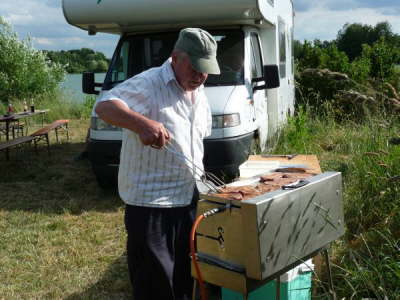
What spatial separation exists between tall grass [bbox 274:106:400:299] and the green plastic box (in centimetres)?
23

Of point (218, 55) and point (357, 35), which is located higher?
point (357, 35)

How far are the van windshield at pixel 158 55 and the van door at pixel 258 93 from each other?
227 mm

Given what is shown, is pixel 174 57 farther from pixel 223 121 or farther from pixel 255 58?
pixel 255 58

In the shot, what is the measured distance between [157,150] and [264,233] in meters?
0.78

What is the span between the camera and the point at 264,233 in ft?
6.20

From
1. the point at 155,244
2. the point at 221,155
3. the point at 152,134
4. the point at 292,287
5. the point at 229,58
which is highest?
the point at 229,58

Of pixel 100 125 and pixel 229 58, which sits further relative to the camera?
pixel 229 58

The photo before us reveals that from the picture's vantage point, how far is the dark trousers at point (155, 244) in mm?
2451

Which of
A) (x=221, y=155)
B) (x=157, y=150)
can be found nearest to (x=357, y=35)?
(x=221, y=155)

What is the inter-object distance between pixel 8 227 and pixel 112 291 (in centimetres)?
205

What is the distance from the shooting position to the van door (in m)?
5.80

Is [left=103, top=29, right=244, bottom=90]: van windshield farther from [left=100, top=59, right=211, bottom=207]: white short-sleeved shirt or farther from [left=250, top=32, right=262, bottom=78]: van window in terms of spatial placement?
[left=100, top=59, right=211, bottom=207]: white short-sleeved shirt

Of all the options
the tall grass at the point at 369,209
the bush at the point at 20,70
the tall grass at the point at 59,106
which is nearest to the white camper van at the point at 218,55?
the tall grass at the point at 369,209

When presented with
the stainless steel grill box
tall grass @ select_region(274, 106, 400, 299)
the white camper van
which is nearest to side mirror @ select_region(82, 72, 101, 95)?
the white camper van
